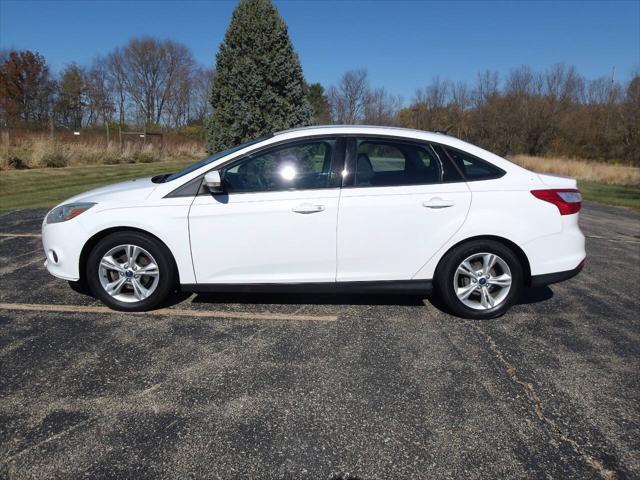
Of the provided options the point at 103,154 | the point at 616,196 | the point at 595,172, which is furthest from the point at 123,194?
the point at 595,172

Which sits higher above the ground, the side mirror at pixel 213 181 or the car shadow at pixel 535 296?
the side mirror at pixel 213 181

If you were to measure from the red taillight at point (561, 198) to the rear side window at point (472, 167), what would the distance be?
38cm

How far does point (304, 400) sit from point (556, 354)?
6.80 ft

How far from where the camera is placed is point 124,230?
396 centimetres

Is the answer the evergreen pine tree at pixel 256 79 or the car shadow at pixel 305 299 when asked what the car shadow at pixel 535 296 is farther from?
the evergreen pine tree at pixel 256 79

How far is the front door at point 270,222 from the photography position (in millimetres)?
3850

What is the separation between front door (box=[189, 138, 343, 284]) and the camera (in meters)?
3.85

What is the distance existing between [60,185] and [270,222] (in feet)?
41.4

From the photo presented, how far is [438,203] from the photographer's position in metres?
3.91

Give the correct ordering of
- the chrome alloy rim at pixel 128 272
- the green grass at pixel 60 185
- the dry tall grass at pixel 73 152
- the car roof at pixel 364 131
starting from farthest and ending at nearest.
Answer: the dry tall grass at pixel 73 152, the green grass at pixel 60 185, the car roof at pixel 364 131, the chrome alloy rim at pixel 128 272

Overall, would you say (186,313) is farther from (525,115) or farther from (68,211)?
(525,115)

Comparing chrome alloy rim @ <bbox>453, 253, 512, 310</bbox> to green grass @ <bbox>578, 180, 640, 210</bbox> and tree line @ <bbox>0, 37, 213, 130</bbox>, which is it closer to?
green grass @ <bbox>578, 180, 640, 210</bbox>

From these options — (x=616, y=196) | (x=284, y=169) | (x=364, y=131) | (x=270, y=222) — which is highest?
(x=364, y=131)

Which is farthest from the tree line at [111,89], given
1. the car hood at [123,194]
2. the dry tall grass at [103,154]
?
the car hood at [123,194]
